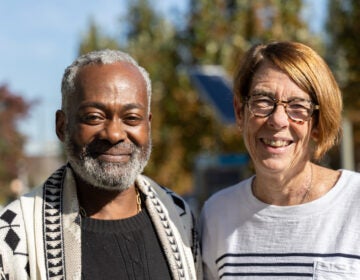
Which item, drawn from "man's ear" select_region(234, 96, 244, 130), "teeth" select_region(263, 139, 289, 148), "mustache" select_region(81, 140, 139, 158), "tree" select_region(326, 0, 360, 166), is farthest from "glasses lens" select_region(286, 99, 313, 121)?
"tree" select_region(326, 0, 360, 166)

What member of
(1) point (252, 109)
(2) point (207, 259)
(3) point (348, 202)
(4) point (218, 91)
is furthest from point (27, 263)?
(4) point (218, 91)

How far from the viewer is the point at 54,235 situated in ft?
9.18

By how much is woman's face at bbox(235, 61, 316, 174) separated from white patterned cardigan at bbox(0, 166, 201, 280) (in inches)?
19.7

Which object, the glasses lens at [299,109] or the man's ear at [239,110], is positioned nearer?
the glasses lens at [299,109]

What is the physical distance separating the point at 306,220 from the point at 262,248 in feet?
0.77

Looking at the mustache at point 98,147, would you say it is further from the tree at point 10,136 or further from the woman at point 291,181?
the tree at point 10,136

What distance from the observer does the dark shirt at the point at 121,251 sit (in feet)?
9.32

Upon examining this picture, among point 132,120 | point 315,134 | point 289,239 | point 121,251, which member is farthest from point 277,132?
point 121,251

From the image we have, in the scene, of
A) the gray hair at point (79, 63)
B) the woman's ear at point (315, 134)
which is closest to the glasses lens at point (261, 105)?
the woman's ear at point (315, 134)

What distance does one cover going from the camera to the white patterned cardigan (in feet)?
8.86

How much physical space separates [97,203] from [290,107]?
0.92 m

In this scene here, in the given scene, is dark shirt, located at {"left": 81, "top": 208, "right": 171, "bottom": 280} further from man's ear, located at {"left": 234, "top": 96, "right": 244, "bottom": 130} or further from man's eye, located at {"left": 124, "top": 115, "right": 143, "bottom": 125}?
man's ear, located at {"left": 234, "top": 96, "right": 244, "bottom": 130}

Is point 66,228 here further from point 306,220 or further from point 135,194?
point 306,220

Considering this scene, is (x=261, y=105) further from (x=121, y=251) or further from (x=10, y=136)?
(x=10, y=136)
